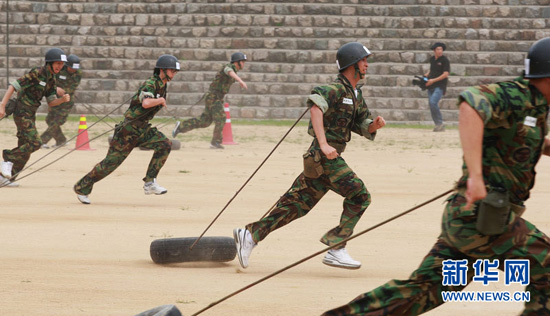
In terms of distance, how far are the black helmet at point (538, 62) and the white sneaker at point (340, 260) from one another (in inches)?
116

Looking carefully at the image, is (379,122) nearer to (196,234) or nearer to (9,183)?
(196,234)

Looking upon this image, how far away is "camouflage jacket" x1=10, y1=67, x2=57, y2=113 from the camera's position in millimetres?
12203

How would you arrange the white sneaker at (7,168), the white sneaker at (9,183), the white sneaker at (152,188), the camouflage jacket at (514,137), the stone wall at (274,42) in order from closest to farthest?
the camouflage jacket at (514,137)
the white sneaker at (152,188)
the white sneaker at (9,183)
the white sneaker at (7,168)
the stone wall at (274,42)

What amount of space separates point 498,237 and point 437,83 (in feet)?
60.4

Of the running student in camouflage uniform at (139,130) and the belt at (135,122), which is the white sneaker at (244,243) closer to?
the running student in camouflage uniform at (139,130)

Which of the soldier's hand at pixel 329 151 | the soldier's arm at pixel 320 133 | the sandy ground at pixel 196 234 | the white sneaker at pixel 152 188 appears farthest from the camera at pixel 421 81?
the soldier's hand at pixel 329 151

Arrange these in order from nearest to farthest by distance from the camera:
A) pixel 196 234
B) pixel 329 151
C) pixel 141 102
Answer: pixel 329 151 → pixel 196 234 → pixel 141 102

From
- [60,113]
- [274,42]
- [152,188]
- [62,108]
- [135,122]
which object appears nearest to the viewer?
[135,122]

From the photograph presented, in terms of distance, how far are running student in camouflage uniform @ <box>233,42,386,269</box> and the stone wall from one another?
17.6 m

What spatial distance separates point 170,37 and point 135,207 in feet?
56.6

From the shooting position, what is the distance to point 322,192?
7.38m

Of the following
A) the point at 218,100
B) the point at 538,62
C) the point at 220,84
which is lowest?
the point at 218,100

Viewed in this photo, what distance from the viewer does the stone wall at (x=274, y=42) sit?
2577 centimetres

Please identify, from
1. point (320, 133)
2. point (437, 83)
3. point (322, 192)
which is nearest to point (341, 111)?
point (320, 133)
